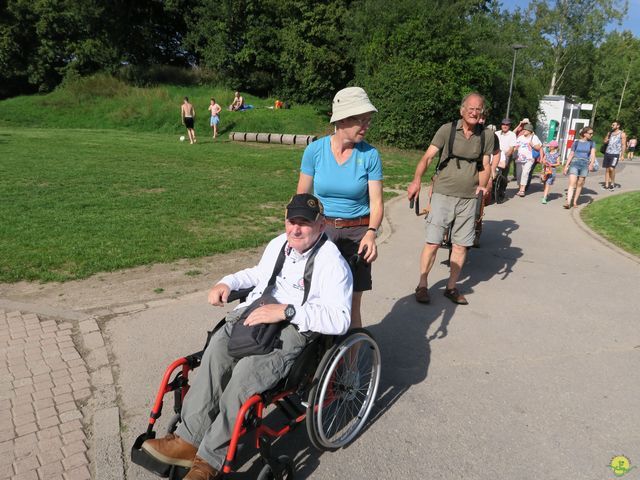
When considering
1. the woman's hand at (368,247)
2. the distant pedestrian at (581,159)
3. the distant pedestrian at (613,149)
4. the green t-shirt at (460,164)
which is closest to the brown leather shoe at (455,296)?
the green t-shirt at (460,164)

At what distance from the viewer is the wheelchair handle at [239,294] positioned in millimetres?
2939

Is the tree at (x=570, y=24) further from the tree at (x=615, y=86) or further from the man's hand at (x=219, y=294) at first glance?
the man's hand at (x=219, y=294)

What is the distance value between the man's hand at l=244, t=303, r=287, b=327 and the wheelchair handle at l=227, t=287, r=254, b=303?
0.33 meters

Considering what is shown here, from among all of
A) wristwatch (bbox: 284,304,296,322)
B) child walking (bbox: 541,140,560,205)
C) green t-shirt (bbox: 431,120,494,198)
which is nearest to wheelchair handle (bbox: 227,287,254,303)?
wristwatch (bbox: 284,304,296,322)

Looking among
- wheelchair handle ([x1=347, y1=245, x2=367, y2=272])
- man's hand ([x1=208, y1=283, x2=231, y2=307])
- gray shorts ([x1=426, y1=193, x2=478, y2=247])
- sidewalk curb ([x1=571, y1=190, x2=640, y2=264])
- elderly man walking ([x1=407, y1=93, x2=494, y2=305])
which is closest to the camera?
man's hand ([x1=208, y1=283, x2=231, y2=307])

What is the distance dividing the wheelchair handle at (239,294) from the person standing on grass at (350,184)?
0.74 m

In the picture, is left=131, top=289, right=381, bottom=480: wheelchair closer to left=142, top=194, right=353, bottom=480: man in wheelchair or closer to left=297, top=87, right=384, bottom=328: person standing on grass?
Answer: left=142, top=194, right=353, bottom=480: man in wheelchair

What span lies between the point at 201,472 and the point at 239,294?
1.00 metres

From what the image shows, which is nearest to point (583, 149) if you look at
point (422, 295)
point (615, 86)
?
point (422, 295)

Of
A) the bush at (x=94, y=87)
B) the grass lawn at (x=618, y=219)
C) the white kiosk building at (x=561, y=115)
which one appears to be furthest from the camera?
the bush at (x=94, y=87)

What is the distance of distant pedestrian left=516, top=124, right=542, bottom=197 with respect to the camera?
11836 mm

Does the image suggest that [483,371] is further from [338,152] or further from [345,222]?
[338,152]

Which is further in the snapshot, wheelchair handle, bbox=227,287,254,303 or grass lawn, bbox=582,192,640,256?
grass lawn, bbox=582,192,640,256

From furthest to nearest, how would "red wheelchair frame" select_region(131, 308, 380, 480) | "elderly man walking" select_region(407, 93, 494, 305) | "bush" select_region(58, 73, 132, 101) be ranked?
"bush" select_region(58, 73, 132, 101)
"elderly man walking" select_region(407, 93, 494, 305)
"red wheelchair frame" select_region(131, 308, 380, 480)
